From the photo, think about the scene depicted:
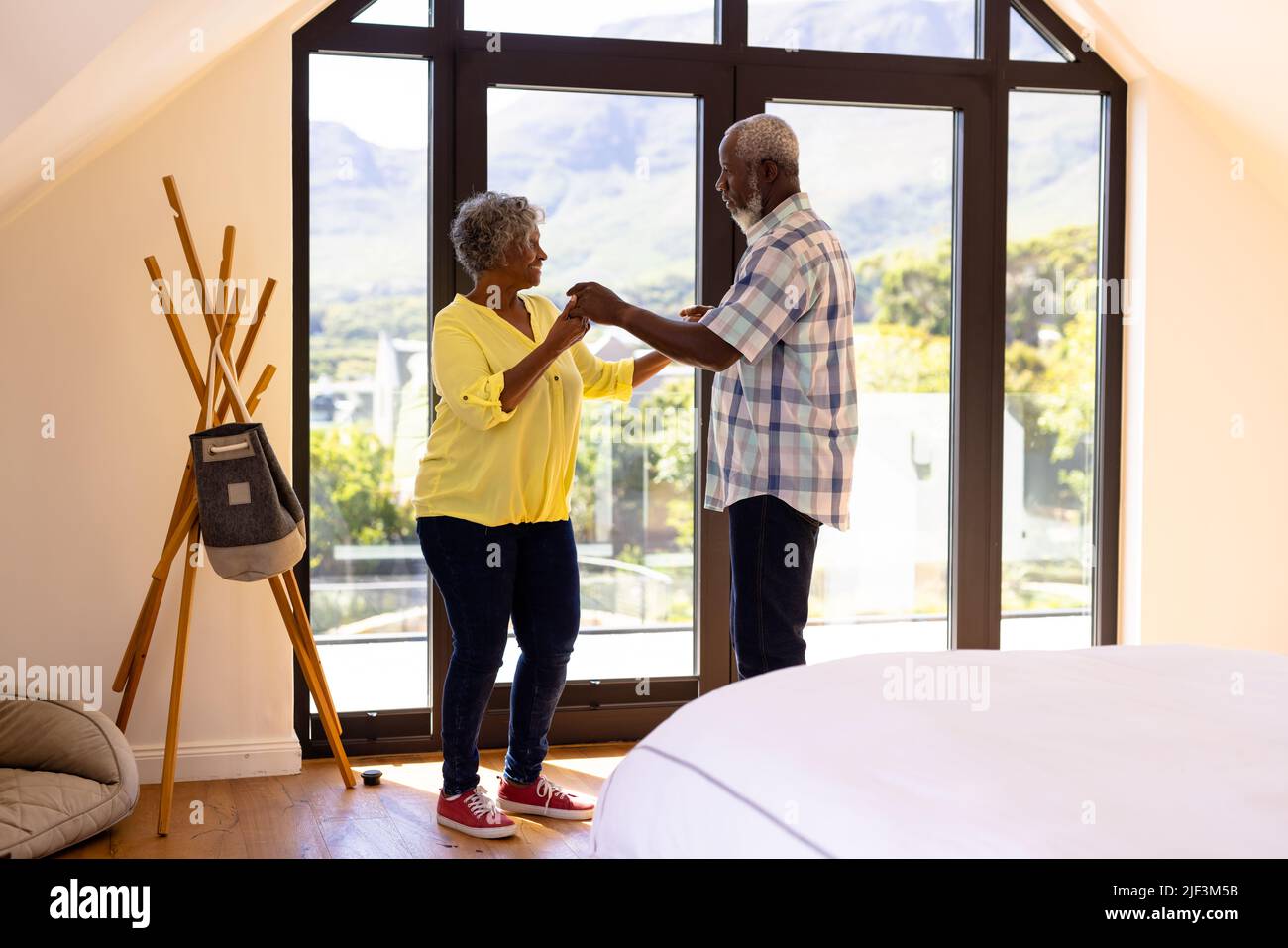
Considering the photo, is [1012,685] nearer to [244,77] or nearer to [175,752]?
[175,752]

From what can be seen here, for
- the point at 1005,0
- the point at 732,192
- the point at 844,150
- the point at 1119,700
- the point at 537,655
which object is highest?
the point at 1005,0

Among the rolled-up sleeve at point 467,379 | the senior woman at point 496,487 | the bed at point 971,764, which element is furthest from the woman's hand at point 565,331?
the bed at point 971,764

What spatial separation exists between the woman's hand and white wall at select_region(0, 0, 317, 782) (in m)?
1.06

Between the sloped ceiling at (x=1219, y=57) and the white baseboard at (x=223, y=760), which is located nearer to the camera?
the white baseboard at (x=223, y=760)

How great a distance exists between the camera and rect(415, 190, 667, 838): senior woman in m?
2.62

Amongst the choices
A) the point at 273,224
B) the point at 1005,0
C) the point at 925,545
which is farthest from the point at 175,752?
the point at 1005,0

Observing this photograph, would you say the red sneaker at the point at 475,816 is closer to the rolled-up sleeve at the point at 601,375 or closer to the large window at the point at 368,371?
the large window at the point at 368,371

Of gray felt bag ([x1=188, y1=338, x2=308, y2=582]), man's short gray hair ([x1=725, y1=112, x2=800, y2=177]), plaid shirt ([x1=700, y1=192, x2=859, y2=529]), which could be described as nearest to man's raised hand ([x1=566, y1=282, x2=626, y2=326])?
plaid shirt ([x1=700, y1=192, x2=859, y2=529])

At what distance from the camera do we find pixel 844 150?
3.69m

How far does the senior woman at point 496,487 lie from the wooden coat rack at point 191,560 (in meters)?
0.55

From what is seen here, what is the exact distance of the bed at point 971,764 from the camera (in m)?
0.93

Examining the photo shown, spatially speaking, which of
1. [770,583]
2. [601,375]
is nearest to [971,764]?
[770,583]

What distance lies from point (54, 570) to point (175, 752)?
59 centimetres

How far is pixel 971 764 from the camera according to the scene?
1044 millimetres
